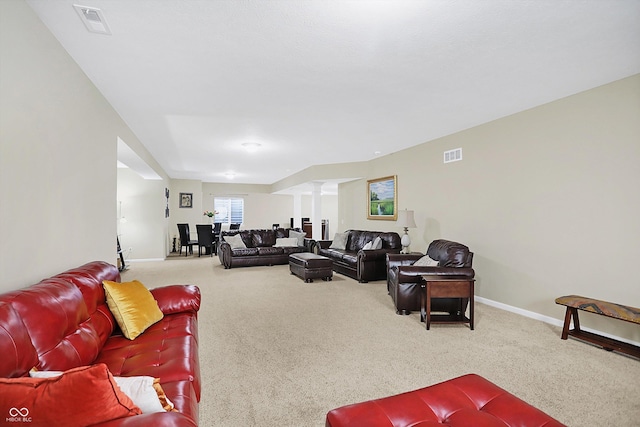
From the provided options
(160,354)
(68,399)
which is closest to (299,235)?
(160,354)

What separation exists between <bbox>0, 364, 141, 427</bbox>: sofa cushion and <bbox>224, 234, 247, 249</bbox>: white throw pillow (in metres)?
6.81

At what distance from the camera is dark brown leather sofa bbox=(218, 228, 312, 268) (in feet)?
24.3

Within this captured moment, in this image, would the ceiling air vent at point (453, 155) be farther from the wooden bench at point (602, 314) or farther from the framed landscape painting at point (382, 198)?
the wooden bench at point (602, 314)

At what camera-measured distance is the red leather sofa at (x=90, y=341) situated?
1.18 meters

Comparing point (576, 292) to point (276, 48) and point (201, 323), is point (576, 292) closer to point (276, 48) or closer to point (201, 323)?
point (276, 48)

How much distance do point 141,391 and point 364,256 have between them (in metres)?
4.90

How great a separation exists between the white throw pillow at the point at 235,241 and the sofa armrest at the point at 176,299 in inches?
195

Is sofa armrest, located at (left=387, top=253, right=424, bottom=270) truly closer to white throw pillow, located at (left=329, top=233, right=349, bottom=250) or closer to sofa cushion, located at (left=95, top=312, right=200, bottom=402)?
white throw pillow, located at (left=329, top=233, right=349, bottom=250)

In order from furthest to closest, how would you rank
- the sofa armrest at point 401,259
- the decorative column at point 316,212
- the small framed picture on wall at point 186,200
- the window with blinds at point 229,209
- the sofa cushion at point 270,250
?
the window with blinds at point 229,209 < the small framed picture on wall at point 186,200 < the decorative column at point 316,212 < the sofa cushion at point 270,250 < the sofa armrest at point 401,259

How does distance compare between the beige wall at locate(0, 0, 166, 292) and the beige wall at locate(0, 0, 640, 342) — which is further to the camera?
the beige wall at locate(0, 0, 640, 342)

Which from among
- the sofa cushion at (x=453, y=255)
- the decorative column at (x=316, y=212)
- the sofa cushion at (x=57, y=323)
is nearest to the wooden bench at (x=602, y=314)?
the sofa cushion at (x=453, y=255)

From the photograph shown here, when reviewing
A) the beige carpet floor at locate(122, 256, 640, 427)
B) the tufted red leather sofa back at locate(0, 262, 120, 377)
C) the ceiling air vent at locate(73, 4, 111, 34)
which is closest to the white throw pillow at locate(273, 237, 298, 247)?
the beige carpet floor at locate(122, 256, 640, 427)

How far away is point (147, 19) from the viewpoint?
2.17 m

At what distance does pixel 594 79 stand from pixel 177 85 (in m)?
4.31
